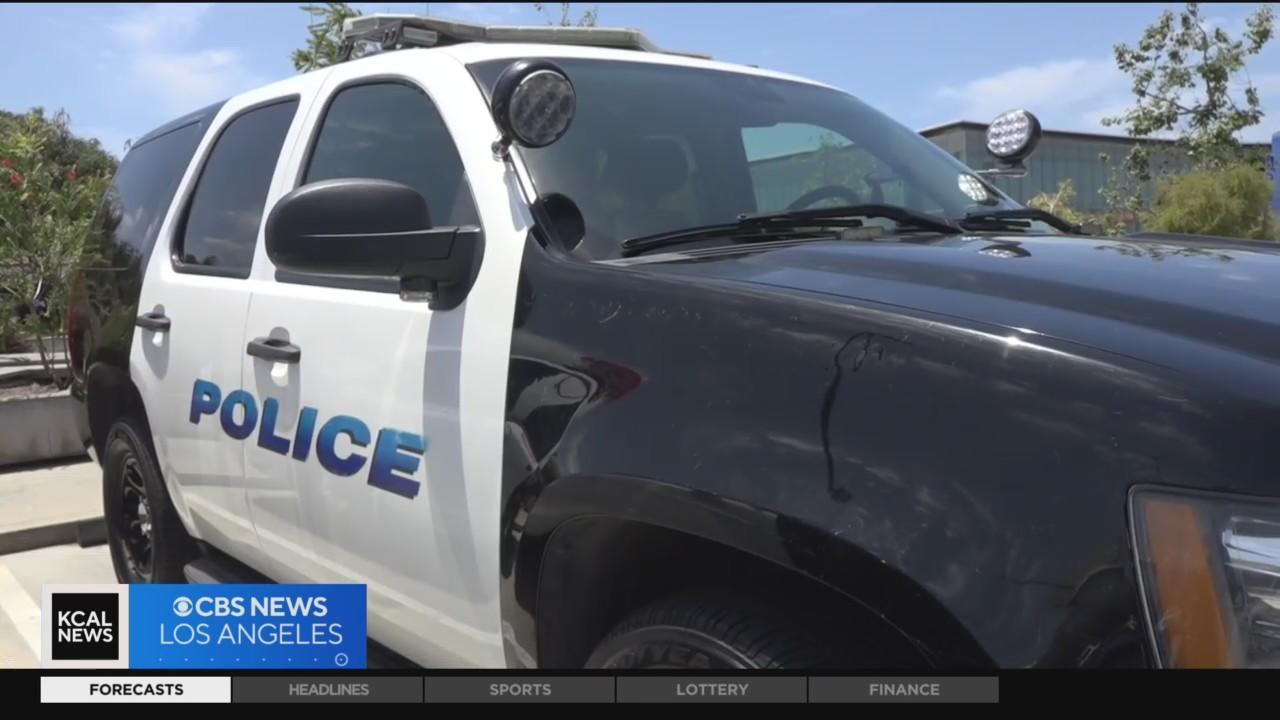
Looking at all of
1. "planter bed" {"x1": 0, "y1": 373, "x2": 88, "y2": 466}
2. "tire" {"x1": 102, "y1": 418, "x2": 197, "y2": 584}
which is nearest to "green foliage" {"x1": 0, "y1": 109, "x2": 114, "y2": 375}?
"planter bed" {"x1": 0, "y1": 373, "x2": 88, "y2": 466}

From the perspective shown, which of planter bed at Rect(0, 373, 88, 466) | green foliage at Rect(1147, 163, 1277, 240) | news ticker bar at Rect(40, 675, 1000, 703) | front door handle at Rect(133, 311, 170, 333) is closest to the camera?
news ticker bar at Rect(40, 675, 1000, 703)

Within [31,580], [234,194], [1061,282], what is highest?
[234,194]

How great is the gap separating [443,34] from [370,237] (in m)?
1.33

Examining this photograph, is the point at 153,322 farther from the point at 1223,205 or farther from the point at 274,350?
the point at 1223,205

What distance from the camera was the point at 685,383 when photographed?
1640 mm

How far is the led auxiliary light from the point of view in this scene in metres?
3.64

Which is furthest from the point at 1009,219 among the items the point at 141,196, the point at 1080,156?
the point at 1080,156

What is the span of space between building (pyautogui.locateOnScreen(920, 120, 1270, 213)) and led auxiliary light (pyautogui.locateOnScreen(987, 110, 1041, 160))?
899 centimetres

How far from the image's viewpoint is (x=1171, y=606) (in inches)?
47.5

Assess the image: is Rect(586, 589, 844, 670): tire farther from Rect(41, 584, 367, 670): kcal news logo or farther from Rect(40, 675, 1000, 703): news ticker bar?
Rect(41, 584, 367, 670): kcal news logo

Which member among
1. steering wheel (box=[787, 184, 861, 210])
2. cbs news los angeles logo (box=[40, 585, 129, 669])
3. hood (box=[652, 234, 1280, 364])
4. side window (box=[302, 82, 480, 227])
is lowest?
cbs news los angeles logo (box=[40, 585, 129, 669])

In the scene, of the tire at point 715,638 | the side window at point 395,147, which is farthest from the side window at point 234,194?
the tire at point 715,638

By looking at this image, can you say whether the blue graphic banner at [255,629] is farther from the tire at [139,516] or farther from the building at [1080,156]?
the building at [1080,156]

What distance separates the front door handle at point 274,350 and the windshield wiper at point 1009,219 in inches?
64.7
